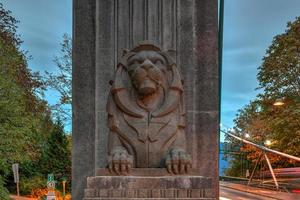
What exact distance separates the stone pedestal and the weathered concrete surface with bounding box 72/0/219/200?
3.28ft

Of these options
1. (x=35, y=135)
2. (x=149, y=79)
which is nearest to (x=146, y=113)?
(x=149, y=79)

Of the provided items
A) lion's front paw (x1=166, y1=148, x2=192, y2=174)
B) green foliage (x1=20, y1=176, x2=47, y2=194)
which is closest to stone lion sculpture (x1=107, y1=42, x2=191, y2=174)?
lion's front paw (x1=166, y1=148, x2=192, y2=174)

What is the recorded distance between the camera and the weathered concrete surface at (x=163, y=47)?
6246 mm

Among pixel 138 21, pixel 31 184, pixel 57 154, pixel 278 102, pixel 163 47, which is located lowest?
pixel 31 184

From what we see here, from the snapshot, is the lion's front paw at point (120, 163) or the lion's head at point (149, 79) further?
the lion's head at point (149, 79)

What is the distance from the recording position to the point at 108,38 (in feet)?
20.8

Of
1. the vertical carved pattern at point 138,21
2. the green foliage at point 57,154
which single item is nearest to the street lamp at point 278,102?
the green foliage at point 57,154

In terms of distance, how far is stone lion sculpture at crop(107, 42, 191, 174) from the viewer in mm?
5551

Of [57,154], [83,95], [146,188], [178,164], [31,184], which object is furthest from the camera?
[57,154]

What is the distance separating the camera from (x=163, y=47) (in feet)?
20.6

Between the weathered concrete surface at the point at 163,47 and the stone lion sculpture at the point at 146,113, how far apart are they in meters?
0.58

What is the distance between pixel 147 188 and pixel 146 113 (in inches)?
37.5

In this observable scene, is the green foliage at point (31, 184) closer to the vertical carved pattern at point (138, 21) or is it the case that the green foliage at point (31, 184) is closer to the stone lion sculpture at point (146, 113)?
the vertical carved pattern at point (138, 21)

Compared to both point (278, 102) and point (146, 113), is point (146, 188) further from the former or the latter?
point (278, 102)
